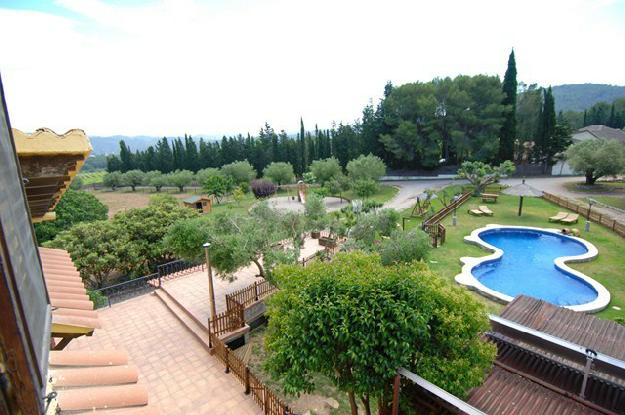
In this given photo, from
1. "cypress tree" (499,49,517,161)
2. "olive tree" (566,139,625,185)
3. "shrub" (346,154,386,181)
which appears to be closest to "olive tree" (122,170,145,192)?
"shrub" (346,154,386,181)

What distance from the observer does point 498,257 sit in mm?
14492

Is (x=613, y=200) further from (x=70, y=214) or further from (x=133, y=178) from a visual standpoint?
(x=133, y=178)

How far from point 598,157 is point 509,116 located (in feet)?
33.1

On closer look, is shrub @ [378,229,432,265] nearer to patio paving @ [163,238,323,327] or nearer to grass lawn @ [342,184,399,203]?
patio paving @ [163,238,323,327]

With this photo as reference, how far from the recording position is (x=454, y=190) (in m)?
29.5

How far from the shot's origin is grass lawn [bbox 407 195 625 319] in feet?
37.6

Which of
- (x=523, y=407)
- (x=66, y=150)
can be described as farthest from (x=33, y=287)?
(x=523, y=407)

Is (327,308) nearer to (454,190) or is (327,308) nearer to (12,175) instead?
(12,175)

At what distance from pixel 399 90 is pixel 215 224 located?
3152 cm

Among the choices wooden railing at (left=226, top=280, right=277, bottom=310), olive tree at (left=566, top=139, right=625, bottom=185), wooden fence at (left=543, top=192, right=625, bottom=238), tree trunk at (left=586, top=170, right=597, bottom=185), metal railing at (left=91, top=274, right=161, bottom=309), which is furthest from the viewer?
tree trunk at (left=586, top=170, right=597, bottom=185)

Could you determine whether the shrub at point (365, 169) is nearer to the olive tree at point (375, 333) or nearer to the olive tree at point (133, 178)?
the olive tree at point (375, 333)

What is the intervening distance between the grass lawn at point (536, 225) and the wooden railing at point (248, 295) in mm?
5821

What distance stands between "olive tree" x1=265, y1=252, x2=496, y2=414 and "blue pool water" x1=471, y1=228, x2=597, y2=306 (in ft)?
27.5

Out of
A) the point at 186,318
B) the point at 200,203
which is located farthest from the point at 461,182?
the point at 186,318
